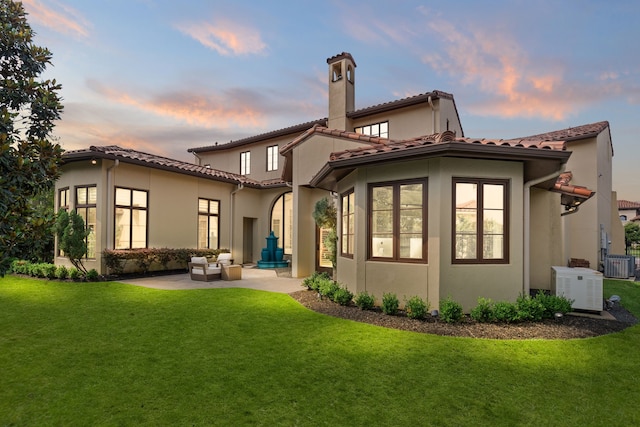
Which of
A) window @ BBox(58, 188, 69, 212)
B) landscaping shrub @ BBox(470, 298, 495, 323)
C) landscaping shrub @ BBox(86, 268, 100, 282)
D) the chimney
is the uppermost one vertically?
the chimney

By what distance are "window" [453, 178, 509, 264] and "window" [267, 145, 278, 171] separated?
47.9ft

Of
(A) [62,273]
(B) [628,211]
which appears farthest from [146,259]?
(B) [628,211]

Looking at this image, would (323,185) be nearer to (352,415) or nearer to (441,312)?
(441,312)

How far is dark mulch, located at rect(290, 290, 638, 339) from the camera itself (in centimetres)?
543

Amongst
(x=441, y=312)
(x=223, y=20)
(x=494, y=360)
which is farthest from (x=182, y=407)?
(x=223, y=20)

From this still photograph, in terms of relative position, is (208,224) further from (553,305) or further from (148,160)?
(553,305)

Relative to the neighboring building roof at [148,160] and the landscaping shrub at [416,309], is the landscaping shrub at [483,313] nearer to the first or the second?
the landscaping shrub at [416,309]

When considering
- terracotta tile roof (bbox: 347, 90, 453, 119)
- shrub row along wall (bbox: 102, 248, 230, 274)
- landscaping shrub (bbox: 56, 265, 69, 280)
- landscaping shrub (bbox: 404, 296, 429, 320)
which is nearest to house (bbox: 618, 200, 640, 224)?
terracotta tile roof (bbox: 347, 90, 453, 119)

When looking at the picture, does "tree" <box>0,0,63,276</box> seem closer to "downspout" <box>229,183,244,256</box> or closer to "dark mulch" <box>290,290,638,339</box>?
"dark mulch" <box>290,290,638,339</box>

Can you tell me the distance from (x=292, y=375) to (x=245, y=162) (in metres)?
18.8

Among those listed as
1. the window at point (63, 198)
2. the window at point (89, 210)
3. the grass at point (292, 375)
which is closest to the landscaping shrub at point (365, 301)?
the grass at point (292, 375)

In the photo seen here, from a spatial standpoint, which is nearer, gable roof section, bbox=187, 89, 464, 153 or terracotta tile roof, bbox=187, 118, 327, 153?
gable roof section, bbox=187, 89, 464, 153

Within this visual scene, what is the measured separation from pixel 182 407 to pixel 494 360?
3894 mm

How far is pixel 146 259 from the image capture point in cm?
1205
